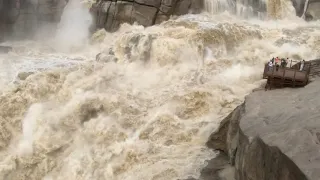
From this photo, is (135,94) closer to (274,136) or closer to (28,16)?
(274,136)

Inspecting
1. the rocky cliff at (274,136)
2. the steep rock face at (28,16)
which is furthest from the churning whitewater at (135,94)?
the steep rock face at (28,16)

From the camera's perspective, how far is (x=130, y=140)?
12.4 metres

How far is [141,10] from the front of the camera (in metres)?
20.7

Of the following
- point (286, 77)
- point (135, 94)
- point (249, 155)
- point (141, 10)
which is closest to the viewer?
point (249, 155)

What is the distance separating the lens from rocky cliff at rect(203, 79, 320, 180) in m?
6.85

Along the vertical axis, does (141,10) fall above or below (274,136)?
above

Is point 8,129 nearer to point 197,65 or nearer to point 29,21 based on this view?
point 197,65

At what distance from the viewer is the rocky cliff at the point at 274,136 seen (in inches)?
270

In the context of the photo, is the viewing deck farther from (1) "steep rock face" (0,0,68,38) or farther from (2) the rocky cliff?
(1) "steep rock face" (0,0,68,38)

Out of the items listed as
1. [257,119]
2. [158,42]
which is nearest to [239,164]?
[257,119]

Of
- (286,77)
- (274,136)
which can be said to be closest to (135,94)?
(286,77)

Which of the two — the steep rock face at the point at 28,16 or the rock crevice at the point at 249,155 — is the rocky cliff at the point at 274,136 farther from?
the steep rock face at the point at 28,16

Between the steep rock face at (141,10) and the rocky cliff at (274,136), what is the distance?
9.85 m

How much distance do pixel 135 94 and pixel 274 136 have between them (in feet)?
24.4
